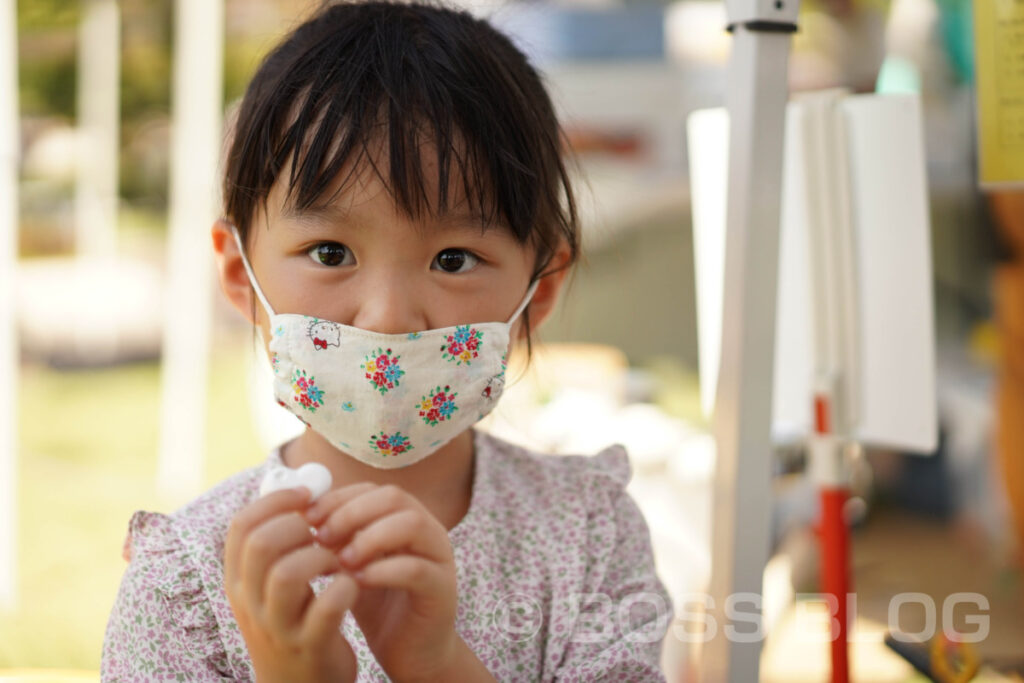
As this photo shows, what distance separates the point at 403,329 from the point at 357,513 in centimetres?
21

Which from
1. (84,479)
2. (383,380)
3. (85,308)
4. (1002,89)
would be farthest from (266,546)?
(85,308)

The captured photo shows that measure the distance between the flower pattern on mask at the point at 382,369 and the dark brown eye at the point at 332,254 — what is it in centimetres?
9

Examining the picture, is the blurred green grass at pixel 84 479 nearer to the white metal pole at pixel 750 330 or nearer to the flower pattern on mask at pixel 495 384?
the flower pattern on mask at pixel 495 384

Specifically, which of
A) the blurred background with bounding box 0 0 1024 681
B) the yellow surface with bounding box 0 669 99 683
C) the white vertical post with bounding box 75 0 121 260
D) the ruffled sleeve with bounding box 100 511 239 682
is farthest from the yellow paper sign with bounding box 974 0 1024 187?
the white vertical post with bounding box 75 0 121 260

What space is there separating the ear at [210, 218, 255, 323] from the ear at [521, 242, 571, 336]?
11.5 inches

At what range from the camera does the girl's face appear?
839 millimetres

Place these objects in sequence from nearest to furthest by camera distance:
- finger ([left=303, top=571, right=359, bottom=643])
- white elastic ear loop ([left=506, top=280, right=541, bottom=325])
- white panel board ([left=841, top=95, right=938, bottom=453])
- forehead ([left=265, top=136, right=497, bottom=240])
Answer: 1. finger ([left=303, top=571, right=359, bottom=643])
2. forehead ([left=265, top=136, right=497, bottom=240])
3. white elastic ear loop ([left=506, top=280, right=541, bottom=325])
4. white panel board ([left=841, top=95, right=938, bottom=453])

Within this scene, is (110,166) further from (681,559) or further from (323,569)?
(323,569)

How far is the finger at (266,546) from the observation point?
0.66 meters

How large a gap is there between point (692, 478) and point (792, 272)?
0.76m

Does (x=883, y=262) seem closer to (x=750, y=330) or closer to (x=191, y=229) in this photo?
(x=750, y=330)

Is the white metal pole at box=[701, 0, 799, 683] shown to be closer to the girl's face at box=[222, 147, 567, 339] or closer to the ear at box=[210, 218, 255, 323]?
the girl's face at box=[222, 147, 567, 339]

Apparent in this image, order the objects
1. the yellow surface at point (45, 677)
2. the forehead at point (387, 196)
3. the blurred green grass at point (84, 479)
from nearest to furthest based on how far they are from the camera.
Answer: the forehead at point (387, 196) < the yellow surface at point (45, 677) < the blurred green grass at point (84, 479)

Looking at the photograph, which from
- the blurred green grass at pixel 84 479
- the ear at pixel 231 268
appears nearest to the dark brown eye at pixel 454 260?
the ear at pixel 231 268
